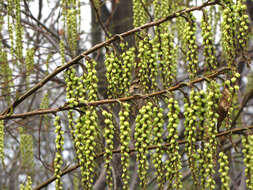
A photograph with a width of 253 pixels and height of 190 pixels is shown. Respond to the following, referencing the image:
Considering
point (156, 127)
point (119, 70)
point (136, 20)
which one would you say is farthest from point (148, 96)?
point (136, 20)

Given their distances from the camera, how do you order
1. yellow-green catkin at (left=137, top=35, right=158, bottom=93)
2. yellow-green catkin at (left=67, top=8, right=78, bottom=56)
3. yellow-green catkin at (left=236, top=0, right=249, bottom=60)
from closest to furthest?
yellow-green catkin at (left=236, top=0, right=249, bottom=60) < yellow-green catkin at (left=137, top=35, right=158, bottom=93) < yellow-green catkin at (left=67, top=8, right=78, bottom=56)

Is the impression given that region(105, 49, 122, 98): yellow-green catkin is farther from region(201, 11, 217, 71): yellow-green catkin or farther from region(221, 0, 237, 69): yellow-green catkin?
region(221, 0, 237, 69): yellow-green catkin

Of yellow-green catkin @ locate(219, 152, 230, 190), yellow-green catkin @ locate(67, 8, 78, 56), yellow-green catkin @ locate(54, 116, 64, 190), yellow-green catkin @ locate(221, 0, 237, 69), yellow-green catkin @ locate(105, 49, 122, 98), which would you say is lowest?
yellow-green catkin @ locate(219, 152, 230, 190)

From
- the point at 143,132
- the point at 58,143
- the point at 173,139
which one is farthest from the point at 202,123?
the point at 58,143

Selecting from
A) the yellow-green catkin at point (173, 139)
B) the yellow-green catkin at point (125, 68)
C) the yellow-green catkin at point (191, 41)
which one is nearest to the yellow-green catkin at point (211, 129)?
the yellow-green catkin at point (173, 139)

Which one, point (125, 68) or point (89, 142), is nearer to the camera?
point (89, 142)

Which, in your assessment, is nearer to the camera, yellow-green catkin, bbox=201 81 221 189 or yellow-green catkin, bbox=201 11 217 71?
yellow-green catkin, bbox=201 81 221 189

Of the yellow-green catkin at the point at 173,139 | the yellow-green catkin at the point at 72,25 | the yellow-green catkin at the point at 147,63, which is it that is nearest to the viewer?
the yellow-green catkin at the point at 173,139

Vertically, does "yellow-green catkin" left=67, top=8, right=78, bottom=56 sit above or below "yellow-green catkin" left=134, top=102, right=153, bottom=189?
above

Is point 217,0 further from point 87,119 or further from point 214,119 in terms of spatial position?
point 87,119

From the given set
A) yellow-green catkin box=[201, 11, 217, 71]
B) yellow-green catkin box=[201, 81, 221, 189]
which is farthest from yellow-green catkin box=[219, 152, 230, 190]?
yellow-green catkin box=[201, 11, 217, 71]

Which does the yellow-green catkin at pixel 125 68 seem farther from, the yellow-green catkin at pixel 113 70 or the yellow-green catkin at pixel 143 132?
the yellow-green catkin at pixel 143 132

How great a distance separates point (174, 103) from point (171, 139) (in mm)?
155

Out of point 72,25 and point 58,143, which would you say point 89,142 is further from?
point 72,25
